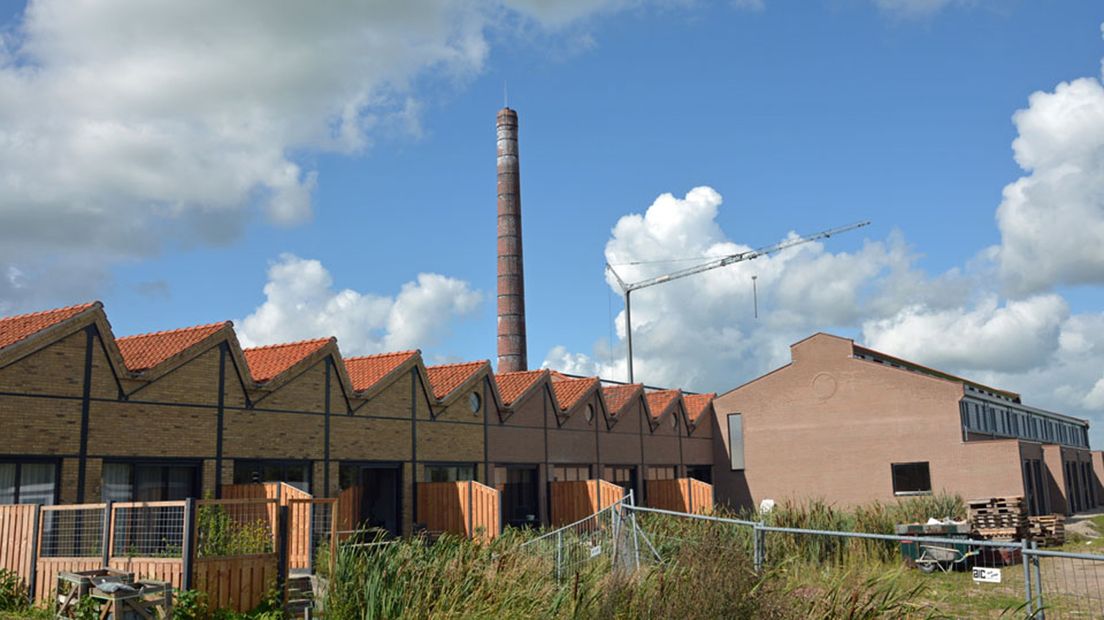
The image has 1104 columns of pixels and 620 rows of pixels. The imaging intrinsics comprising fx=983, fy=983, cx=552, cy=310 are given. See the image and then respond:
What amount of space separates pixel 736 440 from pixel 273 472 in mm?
28420

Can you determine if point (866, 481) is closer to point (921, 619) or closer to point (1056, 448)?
point (1056, 448)

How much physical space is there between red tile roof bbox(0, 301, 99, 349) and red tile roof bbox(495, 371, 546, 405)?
15368mm

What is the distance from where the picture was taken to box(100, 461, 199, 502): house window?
21.0 meters

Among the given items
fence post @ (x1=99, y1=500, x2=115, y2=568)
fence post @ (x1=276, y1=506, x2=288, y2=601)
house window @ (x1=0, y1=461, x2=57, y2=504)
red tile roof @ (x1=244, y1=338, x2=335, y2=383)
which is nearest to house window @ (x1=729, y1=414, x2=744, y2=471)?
red tile roof @ (x1=244, y1=338, x2=335, y2=383)

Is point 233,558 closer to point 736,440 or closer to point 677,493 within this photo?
point 677,493

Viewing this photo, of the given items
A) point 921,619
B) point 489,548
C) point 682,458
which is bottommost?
point 921,619

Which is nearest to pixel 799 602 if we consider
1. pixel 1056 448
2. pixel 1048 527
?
pixel 1048 527

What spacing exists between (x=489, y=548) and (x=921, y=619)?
5.65 m

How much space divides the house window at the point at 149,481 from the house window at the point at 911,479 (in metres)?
31.2

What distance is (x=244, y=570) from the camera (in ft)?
51.0

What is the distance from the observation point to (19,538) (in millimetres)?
17047

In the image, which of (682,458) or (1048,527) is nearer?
(1048,527)

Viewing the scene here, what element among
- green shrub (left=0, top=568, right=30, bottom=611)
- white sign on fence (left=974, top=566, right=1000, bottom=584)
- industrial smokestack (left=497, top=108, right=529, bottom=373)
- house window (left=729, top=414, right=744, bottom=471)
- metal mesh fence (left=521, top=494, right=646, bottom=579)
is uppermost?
industrial smokestack (left=497, top=108, right=529, bottom=373)

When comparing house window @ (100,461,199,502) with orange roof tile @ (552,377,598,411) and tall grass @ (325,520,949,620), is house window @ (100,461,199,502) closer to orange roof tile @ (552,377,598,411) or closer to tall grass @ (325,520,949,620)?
tall grass @ (325,520,949,620)
